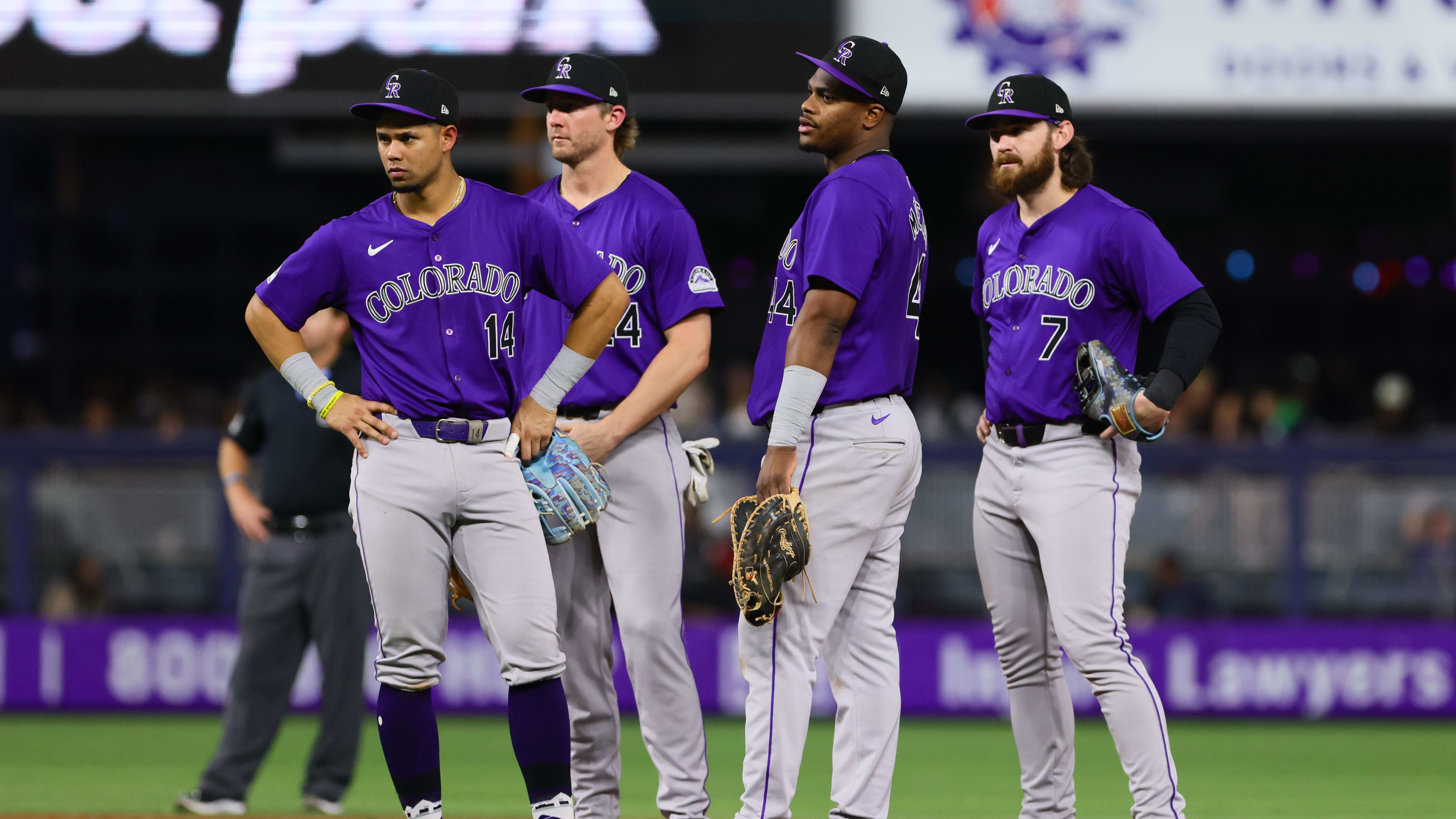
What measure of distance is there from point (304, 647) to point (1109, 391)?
3.35m

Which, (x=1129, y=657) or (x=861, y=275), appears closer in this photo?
(x=861, y=275)

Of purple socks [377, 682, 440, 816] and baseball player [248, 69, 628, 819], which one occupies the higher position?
baseball player [248, 69, 628, 819]

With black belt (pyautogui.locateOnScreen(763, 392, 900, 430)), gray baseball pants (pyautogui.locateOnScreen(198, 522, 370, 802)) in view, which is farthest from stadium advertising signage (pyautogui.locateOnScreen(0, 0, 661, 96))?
black belt (pyautogui.locateOnScreen(763, 392, 900, 430))

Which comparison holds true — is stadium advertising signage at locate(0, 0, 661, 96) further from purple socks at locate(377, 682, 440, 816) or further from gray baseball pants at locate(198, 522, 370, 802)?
purple socks at locate(377, 682, 440, 816)

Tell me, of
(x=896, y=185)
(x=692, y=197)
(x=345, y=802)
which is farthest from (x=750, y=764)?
(x=692, y=197)

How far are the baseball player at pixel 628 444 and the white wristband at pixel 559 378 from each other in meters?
0.14

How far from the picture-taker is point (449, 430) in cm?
396

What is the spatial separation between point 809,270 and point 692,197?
11507 mm

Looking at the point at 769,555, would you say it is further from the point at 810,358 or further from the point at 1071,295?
the point at 1071,295

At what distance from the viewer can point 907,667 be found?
9.38 meters

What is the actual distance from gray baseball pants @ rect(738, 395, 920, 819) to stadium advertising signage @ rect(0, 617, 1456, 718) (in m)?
5.15

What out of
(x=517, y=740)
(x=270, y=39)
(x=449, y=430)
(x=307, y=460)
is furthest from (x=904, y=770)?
(x=270, y=39)

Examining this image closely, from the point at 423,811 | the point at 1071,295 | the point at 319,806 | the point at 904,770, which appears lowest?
the point at 904,770

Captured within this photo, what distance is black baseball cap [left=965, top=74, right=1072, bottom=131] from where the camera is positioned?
4.26m
